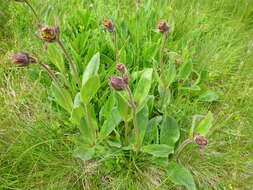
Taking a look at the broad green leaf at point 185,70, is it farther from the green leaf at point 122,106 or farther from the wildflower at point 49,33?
the wildflower at point 49,33

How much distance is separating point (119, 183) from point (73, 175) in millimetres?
303

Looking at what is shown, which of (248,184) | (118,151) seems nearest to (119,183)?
(118,151)

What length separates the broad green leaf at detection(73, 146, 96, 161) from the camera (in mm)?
1484

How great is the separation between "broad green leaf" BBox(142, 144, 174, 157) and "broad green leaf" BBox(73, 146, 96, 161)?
12.4 inches

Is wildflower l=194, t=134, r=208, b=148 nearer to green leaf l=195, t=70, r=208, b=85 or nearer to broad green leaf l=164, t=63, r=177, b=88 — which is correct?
broad green leaf l=164, t=63, r=177, b=88

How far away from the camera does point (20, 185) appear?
1.49 metres

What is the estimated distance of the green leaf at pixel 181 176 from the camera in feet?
4.77

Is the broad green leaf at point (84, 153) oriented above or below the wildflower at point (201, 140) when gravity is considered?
below

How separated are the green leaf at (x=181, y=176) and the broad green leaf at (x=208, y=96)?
2.17 ft

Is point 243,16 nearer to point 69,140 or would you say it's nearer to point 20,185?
point 69,140

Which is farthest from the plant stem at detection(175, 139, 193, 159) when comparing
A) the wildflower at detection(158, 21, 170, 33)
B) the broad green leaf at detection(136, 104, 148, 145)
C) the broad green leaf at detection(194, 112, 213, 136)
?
the wildflower at detection(158, 21, 170, 33)

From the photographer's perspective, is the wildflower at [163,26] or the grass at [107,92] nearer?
the wildflower at [163,26]

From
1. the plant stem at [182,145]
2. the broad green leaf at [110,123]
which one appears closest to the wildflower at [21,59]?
the broad green leaf at [110,123]

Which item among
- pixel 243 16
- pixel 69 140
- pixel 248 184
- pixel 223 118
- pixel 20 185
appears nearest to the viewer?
pixel 20 185
